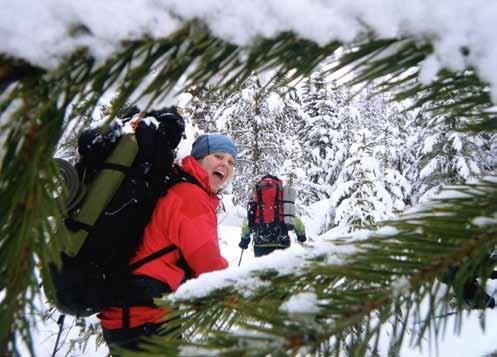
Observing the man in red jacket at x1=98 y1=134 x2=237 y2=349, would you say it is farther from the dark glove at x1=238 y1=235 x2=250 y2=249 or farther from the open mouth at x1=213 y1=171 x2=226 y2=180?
the dark glove at x1=238 y1=235 x2=250 y2=249

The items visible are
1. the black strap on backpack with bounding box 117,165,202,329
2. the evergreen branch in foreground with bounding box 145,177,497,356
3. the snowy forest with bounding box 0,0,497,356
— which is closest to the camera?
the snowy forest with bounding box 0,0,497,356

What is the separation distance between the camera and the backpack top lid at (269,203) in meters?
9.75

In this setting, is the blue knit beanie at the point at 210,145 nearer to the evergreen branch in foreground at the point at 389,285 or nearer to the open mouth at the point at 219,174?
the open mouth at the point at 219,174

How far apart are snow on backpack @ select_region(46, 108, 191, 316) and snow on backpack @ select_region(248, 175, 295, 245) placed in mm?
6918

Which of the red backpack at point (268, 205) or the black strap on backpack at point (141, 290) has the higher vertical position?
the red backpack at point (268, 205)

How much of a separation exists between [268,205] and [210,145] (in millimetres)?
5705

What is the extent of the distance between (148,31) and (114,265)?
8.14ft

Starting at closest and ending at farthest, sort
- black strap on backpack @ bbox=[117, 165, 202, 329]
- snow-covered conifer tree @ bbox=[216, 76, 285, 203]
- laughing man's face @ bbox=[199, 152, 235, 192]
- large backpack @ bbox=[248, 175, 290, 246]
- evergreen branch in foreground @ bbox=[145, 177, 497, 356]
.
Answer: evergreen branch in foreground @ bbox=[145, 177, 497, 356]
black strap on backpack @ bbox=[117, 165, 202, 329]
laughing man's face @ bbox=[199, 152, 235, 192]
large backpack @ bbox=[248, 175, 290, 246]
snow-covered conifer tree @ bbox=[216, 76, 285, 203]

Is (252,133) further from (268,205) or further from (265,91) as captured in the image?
(265,91)

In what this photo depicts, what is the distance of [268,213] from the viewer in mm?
9781

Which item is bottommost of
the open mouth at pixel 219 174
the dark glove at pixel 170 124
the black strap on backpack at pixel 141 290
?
the black strap on backpack at pixel 141 290

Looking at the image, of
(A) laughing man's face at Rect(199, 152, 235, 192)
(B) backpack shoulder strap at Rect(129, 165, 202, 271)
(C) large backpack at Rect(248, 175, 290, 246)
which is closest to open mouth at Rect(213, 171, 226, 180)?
(A) laughing man's face at Rect(199, 152, 235, 192)

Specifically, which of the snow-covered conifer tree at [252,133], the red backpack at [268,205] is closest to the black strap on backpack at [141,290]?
the red backpack at [268,205]

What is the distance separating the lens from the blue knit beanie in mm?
4219
